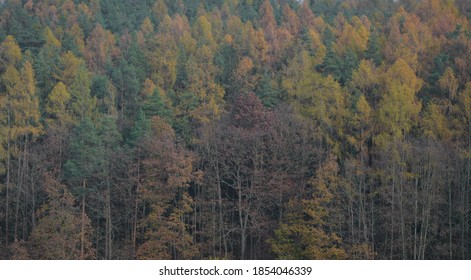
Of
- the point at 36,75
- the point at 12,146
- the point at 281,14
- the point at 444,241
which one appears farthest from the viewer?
the point at 281,14

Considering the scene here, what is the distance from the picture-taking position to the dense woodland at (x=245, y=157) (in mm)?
47625

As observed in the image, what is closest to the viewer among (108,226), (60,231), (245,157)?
(60,231)

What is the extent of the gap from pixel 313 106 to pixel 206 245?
1298cm

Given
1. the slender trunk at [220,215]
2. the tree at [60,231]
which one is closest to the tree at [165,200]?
the slender trunk at [220,215]

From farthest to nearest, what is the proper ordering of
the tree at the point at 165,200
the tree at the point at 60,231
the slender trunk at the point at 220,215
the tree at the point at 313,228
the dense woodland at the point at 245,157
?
the slender trunk at the point at 220,215
the tree at the point at 165,200
the dense woodland at the point at 245,157
the tree at the point at 313,228
the tree at the point at 60,231

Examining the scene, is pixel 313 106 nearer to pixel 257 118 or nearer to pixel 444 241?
pixel 257 118

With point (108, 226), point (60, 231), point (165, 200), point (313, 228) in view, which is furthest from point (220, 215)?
point (60, 231)

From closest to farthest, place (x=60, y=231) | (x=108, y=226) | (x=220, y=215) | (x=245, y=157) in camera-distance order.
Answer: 1. (x=60, y=231)
2. (x=220, y=215)
3. (x=108, y=226)
4. (x=245, y=157)

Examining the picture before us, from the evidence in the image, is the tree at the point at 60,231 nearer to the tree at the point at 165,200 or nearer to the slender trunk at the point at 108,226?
the slender trunk at the point at 108,226

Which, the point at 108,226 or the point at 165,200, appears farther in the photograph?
the point at 108,226

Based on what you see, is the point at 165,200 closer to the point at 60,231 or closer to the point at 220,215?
the point at 220,215

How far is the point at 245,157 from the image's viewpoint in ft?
171

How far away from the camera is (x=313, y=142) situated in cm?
5362

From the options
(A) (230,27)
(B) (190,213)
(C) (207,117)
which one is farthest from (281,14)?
(B) (190,213)
